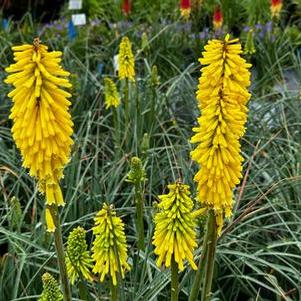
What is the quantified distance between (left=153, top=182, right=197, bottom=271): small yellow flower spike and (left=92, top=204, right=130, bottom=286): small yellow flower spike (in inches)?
6.6

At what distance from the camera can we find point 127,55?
4020 mm

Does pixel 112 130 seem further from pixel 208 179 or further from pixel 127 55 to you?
pixel 208 179

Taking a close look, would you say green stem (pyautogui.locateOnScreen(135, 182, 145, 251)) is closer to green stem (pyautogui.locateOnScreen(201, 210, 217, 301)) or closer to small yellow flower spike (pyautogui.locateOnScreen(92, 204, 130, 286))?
small yellow flower spike (pyautogui.locateOnScreen(92, 204, 130, 286))

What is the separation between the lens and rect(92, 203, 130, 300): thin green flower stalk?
210 cm

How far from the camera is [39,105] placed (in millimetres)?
1857

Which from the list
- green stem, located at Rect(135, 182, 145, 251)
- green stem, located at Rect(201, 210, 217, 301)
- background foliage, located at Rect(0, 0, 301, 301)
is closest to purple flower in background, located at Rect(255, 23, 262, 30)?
background foliage, located at Rect(0, 0, 301, 301)

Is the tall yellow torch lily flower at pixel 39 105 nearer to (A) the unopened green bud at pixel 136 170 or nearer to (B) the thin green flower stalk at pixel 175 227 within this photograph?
(B) the thin green flower stalk at pixel 175 227

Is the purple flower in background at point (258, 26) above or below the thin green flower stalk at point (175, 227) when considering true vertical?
below

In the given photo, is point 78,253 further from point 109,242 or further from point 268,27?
point 268,27

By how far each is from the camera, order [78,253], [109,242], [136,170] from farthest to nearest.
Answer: [136,170], [78,253], [109,242]

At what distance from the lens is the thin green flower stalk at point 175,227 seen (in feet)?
6.50

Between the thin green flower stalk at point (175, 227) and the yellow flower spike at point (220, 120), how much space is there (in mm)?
66

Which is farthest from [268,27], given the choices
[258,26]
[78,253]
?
[78,253]

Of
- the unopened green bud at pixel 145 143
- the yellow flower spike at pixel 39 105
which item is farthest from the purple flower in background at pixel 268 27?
the yellow flower spike at pixel 39 105
